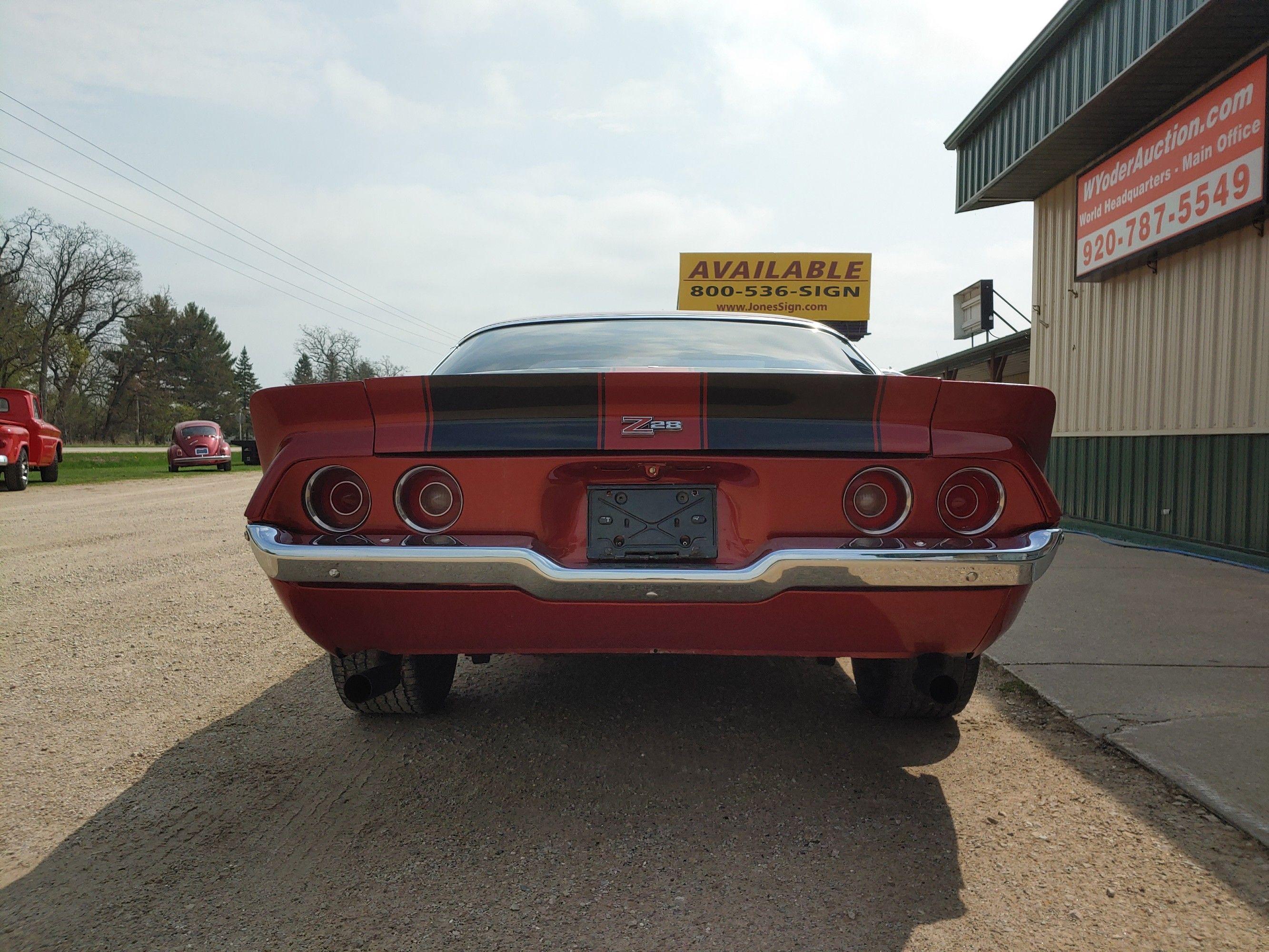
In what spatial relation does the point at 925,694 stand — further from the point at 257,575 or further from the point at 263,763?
the point at 257,575

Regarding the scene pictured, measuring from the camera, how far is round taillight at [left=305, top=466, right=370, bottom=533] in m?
2.35

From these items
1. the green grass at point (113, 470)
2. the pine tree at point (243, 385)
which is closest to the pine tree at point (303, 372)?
the pine tree at point (243, 385)

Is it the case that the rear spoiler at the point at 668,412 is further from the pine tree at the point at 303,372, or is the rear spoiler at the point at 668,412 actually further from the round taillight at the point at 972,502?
the pine tree at the point at 303,372

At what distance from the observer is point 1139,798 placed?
2.51 meters

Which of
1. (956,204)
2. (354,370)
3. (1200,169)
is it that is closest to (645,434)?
(1200,169)

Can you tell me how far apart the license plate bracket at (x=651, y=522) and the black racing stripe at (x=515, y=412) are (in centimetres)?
17

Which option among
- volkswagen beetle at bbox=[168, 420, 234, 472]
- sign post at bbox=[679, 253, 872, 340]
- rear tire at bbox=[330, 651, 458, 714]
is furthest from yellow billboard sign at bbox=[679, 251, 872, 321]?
rear tire at bbox=[330, 651, 458, 714]

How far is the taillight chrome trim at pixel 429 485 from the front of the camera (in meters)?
2.31

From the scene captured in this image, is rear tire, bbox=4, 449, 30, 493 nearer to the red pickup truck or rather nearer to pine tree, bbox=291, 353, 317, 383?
the red pickup truck

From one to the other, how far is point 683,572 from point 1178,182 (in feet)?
25.0

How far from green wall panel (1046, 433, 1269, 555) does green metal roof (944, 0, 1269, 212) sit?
313cm

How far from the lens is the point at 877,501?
228 centimetres

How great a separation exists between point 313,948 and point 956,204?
41.0 feet

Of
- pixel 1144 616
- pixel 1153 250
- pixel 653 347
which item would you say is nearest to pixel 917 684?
pixel 653 347
